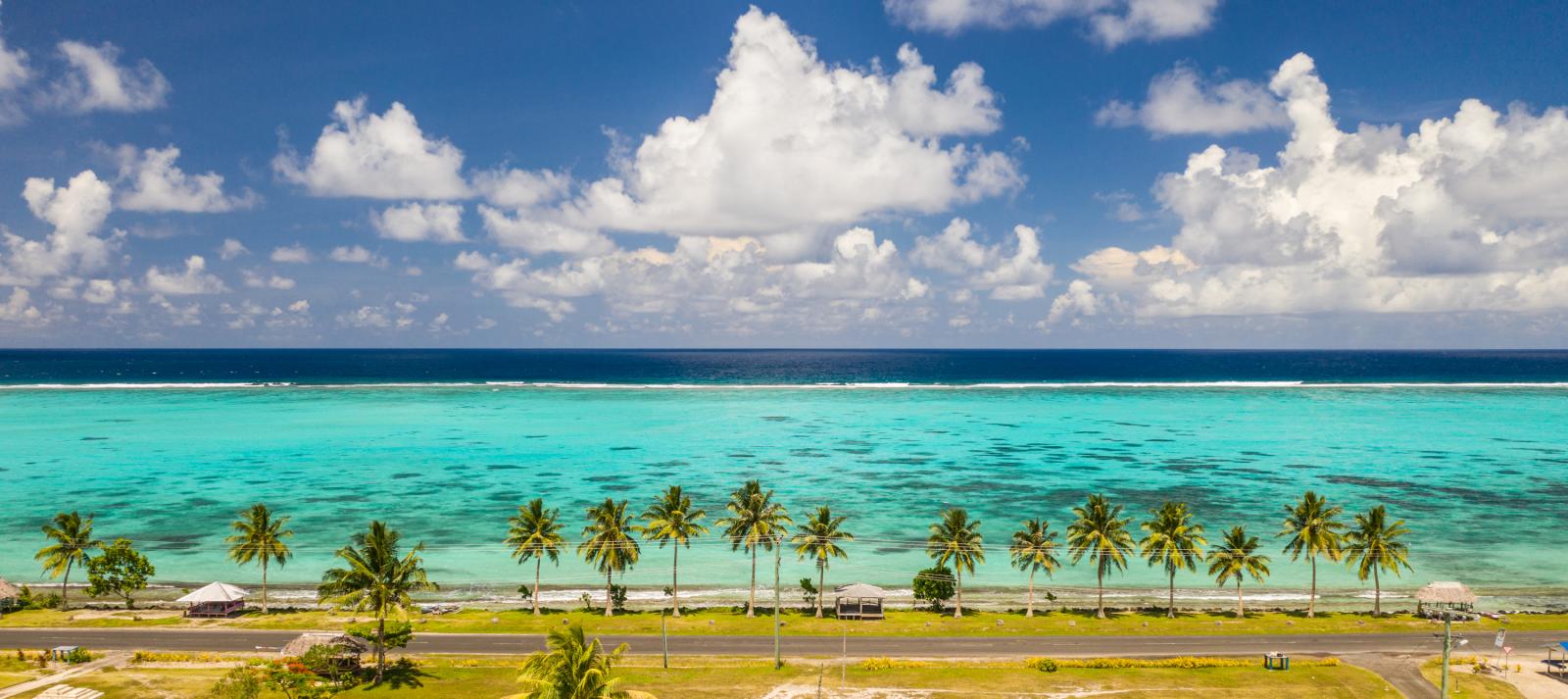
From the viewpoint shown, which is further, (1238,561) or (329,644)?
(1238,561)

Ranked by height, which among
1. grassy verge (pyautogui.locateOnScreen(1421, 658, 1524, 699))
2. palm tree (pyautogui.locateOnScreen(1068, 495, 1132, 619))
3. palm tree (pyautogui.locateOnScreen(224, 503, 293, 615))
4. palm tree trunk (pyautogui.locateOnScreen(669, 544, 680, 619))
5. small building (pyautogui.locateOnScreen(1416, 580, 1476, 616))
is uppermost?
palm tree (pyautogui.locateOnScreen(1068, 495, 1132, 619))

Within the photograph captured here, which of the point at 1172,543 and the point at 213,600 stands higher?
the point at 1172,543

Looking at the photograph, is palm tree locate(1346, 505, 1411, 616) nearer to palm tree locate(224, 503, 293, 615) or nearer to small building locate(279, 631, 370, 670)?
small building locate(279, 631, 370, 670)

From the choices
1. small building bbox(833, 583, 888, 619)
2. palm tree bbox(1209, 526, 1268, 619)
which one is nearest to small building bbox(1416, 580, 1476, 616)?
palm tree bbox(1209, 526, 1268, 619)

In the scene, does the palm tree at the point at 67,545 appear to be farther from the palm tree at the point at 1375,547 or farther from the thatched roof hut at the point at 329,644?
the palm tree at the point at 1375,547

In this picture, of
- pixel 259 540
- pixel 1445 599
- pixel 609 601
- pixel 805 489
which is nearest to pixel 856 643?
pixel 609 601

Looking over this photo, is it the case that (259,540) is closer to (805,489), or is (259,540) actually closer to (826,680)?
(826,680)

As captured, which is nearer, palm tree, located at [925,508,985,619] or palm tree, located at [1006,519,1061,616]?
palm tree, located at [1006,519,1061,616]

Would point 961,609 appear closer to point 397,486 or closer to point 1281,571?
point 1281,571
